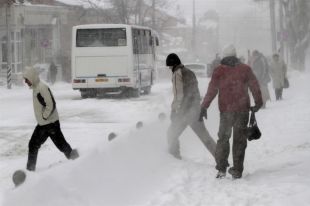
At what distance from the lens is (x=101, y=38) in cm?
2719

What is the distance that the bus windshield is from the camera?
27.1 meters

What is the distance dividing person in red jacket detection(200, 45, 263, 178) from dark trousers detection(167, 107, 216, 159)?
0.99 m

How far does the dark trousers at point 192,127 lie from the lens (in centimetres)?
976

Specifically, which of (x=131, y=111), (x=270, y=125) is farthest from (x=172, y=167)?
(x=131, y=111)

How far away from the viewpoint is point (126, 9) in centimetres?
5484

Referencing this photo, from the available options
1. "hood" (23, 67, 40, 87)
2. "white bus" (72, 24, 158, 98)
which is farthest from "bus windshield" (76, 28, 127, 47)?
"hood" (23, 67, 40, 87)

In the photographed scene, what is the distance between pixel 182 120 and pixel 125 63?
675 inches

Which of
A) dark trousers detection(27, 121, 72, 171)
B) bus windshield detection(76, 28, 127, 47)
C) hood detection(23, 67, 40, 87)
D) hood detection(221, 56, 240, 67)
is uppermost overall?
bus windshield detection(76, 28, 127, 47)

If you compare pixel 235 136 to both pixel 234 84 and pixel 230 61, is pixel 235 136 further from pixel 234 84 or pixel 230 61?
pixel 230 61

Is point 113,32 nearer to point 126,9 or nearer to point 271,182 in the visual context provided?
point 271,182

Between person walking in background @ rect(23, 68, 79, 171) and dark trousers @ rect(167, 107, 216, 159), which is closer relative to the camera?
person walking in background @ rect(23, 68, 79, 171)

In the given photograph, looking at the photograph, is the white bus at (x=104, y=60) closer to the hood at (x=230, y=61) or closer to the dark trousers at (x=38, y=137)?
the dark trousers at (x=38, y=137)

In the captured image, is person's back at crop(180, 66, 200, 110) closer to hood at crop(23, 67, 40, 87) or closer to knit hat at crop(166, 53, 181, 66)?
knit hat at crop(166, 53, 181, 66)

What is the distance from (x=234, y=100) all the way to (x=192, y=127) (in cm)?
136
